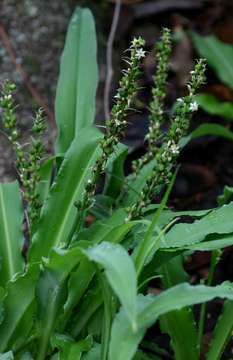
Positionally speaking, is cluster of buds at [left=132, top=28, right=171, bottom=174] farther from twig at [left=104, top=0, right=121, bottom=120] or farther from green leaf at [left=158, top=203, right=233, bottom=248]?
twig at [left=104, top=0, right=121, bottom=120]

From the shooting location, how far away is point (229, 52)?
3.33 meters

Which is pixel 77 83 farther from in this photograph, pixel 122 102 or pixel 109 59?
pixel 109 59

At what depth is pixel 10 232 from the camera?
1.96 metres

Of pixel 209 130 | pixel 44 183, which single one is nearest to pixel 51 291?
pixel 44 183

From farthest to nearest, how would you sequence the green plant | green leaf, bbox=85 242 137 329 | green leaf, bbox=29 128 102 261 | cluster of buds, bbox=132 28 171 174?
cluster of buds, bbox=132 28 171 174
green leaf, bbox=29 128 102 261
the green plant
green leaf, bbox=85 242 137 329

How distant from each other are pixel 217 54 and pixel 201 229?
1.75 m

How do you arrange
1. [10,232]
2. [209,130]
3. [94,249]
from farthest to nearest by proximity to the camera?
1. [209,130]
2. [10,232]
3. [94,249]

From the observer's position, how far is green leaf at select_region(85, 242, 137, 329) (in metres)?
1.27

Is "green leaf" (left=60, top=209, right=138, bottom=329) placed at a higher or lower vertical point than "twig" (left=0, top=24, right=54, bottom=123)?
lower

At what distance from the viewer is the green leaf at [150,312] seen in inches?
55.4

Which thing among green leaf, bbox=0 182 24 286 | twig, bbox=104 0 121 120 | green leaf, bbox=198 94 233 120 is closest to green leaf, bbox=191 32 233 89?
green leaf, bbox=198 94 233 120

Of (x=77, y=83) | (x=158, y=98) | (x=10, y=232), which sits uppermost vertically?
(x=77, y=83)

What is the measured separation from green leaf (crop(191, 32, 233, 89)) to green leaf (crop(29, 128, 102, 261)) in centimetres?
141

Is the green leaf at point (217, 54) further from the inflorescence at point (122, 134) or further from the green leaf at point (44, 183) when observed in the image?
the inflorescence at point (122, 134)
